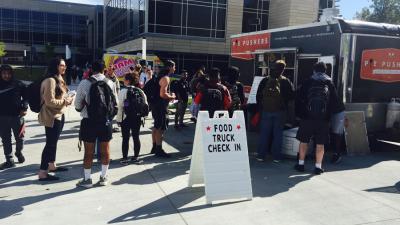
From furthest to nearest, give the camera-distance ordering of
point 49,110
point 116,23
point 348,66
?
point 116,23 < point 348,66 < point 49,110

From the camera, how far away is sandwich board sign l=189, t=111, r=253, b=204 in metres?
4.94

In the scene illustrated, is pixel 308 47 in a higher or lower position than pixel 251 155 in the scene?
higher

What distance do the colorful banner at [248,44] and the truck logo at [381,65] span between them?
260cm

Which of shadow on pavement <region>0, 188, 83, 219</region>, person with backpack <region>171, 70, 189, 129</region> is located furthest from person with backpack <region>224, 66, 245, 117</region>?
shadow on pavement <region>0, 188, 83, 219</region>

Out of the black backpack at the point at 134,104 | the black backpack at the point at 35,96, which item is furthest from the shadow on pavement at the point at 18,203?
the black backpack at the point at 134,104

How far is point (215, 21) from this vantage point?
34.0m

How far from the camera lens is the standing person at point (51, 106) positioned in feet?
18.1

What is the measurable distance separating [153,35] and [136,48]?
3.29 m

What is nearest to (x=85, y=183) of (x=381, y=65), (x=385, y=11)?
(x=381, y=65)

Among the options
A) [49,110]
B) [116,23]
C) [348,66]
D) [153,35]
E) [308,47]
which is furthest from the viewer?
[116,23]

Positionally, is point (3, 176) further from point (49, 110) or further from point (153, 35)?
point (153, 35)

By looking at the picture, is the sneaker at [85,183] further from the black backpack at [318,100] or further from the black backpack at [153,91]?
the black backpack at [318,100]

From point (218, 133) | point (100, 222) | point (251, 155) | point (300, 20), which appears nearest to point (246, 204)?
point (218, 133)

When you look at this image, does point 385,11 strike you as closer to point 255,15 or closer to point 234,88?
point 255,15
